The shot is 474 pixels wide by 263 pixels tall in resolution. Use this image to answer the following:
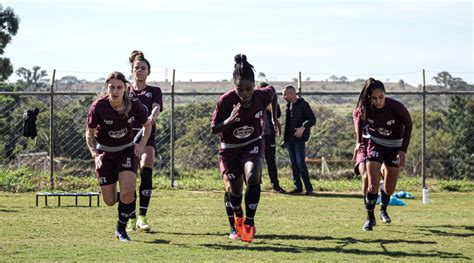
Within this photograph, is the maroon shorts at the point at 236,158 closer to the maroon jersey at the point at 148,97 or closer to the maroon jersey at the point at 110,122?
the maroon jersey at the point at 110,122

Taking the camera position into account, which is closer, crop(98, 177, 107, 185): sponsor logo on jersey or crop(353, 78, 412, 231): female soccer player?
crop(98, 177, 107, 185): sponsor logo on jersey

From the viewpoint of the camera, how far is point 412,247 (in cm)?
1045

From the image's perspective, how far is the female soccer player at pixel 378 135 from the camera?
1206 centimetres

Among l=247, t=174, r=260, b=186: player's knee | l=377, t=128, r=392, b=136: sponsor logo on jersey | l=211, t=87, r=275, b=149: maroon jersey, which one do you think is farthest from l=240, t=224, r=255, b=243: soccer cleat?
l=377, t=128, r=392, b=136: sponsor logo on jersey

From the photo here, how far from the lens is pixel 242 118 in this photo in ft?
35.8

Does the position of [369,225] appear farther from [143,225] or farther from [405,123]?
[143,225]

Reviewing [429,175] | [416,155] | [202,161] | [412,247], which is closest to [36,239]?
[412,247]

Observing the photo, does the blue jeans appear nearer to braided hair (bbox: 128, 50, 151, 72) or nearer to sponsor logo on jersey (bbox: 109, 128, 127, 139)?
braided hair (bbox: 128, 50, 151, 72)

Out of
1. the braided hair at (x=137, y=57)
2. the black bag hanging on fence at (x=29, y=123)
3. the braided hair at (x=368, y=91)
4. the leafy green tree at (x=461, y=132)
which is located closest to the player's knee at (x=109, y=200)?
the braided hair at (x=137, y=57)

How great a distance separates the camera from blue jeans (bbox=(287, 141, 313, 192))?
1831 cm

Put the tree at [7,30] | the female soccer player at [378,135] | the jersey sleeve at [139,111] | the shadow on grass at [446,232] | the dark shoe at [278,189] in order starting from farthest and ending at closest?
the tree at [7,30] < the dark shoe at [278,189] < the female soccer player at [378,135] < the shadow on grass at [446,232] < the jersey sleeve at [139,111]

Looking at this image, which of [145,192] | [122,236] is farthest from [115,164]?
[145,192]

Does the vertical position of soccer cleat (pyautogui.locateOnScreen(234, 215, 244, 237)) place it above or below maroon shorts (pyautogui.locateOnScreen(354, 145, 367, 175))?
below

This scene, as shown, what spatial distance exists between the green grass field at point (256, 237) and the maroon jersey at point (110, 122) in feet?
4.24
